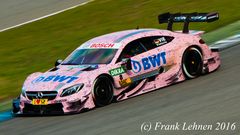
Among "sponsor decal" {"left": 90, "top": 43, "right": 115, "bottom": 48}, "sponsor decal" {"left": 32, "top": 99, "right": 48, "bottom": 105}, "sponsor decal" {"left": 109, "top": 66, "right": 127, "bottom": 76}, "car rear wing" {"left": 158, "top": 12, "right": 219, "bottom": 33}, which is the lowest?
"sponsor decal" {"left": 32, "top": 99, "right": 48, "bottom": 105}

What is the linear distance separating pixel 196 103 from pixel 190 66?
2500 millimetres

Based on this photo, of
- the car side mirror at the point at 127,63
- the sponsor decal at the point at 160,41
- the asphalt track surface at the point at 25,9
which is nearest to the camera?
the car side mirror at the point at 127,63

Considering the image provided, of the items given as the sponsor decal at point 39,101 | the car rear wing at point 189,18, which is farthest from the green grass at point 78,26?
the sponsor decal at point 39,101

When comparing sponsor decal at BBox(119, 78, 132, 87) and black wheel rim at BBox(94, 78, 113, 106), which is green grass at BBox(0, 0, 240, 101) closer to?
sponsor decal at BBox(119, 78, 132, 87)

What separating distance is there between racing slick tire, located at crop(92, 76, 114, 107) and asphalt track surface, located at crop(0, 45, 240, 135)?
0.12 m

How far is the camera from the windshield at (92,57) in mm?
12856

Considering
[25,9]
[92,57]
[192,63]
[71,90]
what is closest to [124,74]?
[92,57]

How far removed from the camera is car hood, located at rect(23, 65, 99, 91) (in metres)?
12.0

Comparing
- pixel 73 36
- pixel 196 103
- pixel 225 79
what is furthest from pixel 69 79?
pixel 73 36

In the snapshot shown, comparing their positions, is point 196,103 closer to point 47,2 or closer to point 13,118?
point 13,118

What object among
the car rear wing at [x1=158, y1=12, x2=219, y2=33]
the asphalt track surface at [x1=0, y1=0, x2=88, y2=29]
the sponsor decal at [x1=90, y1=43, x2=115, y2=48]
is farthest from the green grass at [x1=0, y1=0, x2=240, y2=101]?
the sponsor decal at [x1=90, y1=43, x2=115, y2=48]

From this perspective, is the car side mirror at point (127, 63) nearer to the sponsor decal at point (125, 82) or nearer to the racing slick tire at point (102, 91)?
the sponsor decal at point (125, 82)

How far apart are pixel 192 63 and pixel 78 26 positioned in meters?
8.78

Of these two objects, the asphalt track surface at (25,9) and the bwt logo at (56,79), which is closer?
the bwt logo at (56,79)
